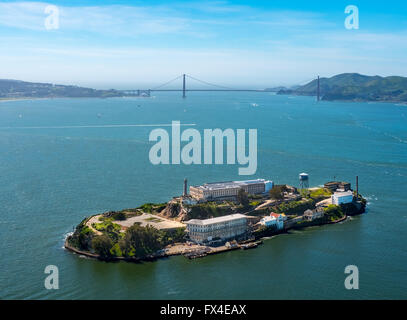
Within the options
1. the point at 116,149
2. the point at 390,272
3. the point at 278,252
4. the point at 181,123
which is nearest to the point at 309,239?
the point at 278,252

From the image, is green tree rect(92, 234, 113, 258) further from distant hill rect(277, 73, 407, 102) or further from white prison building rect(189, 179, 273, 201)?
distant hill rect(277, 73, 407, 102)

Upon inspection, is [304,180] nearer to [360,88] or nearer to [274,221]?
[274,221]

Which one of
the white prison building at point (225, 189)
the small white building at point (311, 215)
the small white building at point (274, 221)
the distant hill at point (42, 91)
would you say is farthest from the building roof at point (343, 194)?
the distant hill at point (42, 91)

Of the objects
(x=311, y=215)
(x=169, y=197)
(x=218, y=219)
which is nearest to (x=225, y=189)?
(x=218, y=219)

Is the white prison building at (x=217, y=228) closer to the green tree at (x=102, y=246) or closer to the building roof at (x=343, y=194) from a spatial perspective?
the green tree at (x=102, y=246)

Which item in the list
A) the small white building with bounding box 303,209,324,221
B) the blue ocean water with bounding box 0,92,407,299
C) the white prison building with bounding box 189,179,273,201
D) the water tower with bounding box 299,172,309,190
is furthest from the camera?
the water tower with bounding box 299,172,309,190

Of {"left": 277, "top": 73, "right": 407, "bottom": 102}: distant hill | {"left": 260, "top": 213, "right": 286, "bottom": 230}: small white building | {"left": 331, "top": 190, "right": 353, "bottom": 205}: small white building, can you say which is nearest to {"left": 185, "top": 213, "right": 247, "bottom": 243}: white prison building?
{"left": 260, "top": 213, "right": 286, "bottom": 230}: small white building

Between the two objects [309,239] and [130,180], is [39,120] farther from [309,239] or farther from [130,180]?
[309,239]
